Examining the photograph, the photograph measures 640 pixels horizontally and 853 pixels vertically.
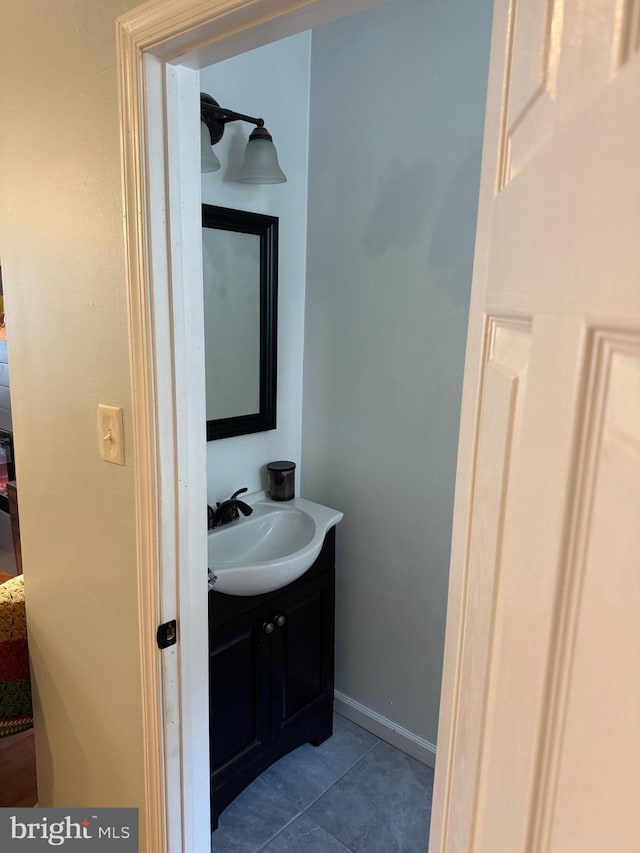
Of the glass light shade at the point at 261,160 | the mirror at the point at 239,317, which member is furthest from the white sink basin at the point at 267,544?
the glass light shade at the point at 261,160

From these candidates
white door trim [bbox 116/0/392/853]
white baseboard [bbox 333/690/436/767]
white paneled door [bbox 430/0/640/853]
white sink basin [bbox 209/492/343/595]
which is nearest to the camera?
white paneled door [bbox 430/0/640/853]

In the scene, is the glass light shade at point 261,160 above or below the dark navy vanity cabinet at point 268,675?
above

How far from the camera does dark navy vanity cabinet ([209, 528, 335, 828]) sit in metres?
1.71

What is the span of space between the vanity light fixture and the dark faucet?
3.34 ft

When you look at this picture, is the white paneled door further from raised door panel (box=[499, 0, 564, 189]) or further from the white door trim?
the white door trim

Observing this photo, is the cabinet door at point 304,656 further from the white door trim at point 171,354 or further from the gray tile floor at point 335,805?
the white door trim at point 171,354

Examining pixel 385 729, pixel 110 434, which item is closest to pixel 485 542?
pixel 110 434

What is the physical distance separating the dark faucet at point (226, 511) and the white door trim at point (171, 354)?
2.32 ft

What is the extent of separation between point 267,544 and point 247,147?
1268 mm

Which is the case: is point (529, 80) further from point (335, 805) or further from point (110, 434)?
point (335, 805)

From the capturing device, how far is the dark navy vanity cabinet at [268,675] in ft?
5.60

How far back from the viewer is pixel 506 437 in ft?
1.53

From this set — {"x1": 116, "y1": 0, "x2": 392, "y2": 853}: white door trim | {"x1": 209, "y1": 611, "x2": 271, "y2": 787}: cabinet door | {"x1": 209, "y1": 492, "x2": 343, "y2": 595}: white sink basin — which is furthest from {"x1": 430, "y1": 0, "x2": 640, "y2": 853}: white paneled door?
{"x1": 209, "y1": 611, "x2": 271, "y2": 787}: cabinet door

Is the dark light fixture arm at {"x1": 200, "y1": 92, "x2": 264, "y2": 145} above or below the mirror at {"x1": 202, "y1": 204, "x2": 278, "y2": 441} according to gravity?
above
